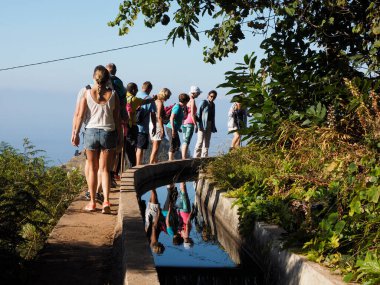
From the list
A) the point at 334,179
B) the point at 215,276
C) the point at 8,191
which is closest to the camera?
the point at 8,191

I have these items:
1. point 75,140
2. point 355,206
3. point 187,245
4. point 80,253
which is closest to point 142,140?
point 187,245

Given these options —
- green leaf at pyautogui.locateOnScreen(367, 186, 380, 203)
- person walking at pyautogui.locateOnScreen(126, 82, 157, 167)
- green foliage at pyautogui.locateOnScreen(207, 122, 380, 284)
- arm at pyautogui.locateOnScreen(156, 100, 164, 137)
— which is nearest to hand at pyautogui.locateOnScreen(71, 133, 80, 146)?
green foliage at pyautogui.locateOnScreen(207, 122, 380, 284)

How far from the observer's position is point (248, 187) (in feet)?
36.4

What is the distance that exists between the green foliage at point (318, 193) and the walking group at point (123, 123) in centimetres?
197

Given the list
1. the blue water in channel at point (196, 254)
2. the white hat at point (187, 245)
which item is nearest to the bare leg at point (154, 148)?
the blue water in channel at point (196, 254)

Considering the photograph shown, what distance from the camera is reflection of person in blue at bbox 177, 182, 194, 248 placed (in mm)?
11633

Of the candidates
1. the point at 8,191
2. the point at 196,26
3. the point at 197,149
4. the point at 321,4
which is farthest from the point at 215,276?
the point at 197,149

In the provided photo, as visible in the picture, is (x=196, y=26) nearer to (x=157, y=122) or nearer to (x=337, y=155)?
(x=337, y=155)

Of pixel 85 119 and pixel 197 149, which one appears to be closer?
pixel 85 119

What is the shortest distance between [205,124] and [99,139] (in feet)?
31.0

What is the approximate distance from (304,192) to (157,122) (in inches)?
281

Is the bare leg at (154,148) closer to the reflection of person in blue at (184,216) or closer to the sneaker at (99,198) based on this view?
the reflection of person in blue at (184,216)

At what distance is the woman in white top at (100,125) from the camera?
31.3 feet

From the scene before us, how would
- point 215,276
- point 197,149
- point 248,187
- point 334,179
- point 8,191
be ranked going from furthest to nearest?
point 197,149 < point 248,187 < point 215,276 < point 334,179 < point 8,191
